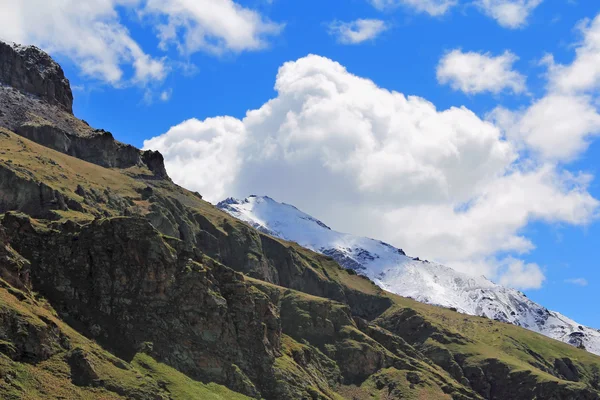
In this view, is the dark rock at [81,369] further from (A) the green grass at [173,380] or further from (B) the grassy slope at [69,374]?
(A) the green grass at [173,380]

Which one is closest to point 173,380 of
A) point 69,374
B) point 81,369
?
point 81,369

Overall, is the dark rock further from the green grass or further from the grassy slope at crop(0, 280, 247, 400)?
the green grass

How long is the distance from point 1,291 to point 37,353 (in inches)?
643

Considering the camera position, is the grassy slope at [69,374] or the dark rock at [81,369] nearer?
the grassy slope at [69,374]

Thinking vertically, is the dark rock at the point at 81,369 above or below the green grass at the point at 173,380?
below

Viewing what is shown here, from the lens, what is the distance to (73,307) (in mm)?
192750

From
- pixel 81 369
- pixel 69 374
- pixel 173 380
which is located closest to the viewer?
pixel 69 374

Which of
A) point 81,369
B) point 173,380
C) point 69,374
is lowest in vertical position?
point 69,374

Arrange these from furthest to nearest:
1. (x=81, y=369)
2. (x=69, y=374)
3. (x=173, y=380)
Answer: (x=173, y=380), (x=81, y=369), (x=69, y=374)

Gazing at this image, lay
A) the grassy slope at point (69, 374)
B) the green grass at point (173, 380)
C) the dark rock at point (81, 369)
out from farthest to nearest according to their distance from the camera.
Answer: the green grass at point (173, 380) < the dark rock at point (81, 369) < the grassy slope at point (69, 374)

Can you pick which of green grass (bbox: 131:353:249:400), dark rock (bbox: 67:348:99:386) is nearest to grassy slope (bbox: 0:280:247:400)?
green grass (bbox: 131:353:249:400)

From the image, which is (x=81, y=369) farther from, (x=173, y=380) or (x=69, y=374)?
(x=173, y=380)

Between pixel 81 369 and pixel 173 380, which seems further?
pixel 173 380

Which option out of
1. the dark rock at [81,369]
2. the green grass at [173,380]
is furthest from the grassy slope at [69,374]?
the dark rock at [81,369]
